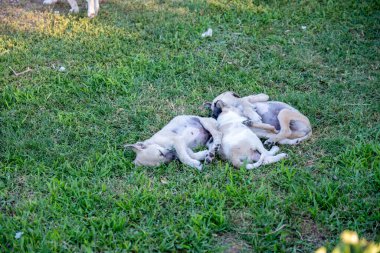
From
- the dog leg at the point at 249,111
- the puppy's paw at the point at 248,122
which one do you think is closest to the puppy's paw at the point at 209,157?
the puppy's paw at the point at 248,122

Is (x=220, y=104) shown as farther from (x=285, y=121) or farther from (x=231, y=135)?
(x=285, y=121)

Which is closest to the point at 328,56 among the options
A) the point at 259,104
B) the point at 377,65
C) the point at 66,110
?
the point at 377,65

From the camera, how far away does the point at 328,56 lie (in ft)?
19.1

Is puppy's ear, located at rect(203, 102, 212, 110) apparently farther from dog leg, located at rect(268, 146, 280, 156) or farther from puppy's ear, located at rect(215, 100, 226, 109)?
dog leg, located at rect(268, 146, 280, 156)

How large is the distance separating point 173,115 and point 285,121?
43.7 inches

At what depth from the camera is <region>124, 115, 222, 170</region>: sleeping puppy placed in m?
4.09

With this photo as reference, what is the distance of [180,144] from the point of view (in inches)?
163

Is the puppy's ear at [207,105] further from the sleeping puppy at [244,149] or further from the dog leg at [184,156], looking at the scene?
the dog leg at [184,156]

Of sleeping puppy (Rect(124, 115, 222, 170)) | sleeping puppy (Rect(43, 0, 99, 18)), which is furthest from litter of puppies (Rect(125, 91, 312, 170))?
sleeping puppy (Rect(43, 0, 99, 18))

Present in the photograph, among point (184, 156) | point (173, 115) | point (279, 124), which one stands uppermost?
point (279, 124)

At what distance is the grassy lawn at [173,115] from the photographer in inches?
136

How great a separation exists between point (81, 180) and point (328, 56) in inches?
129

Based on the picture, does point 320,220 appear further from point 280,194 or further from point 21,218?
point 21,218

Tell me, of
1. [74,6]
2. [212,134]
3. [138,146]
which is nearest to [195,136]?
[212,134]
